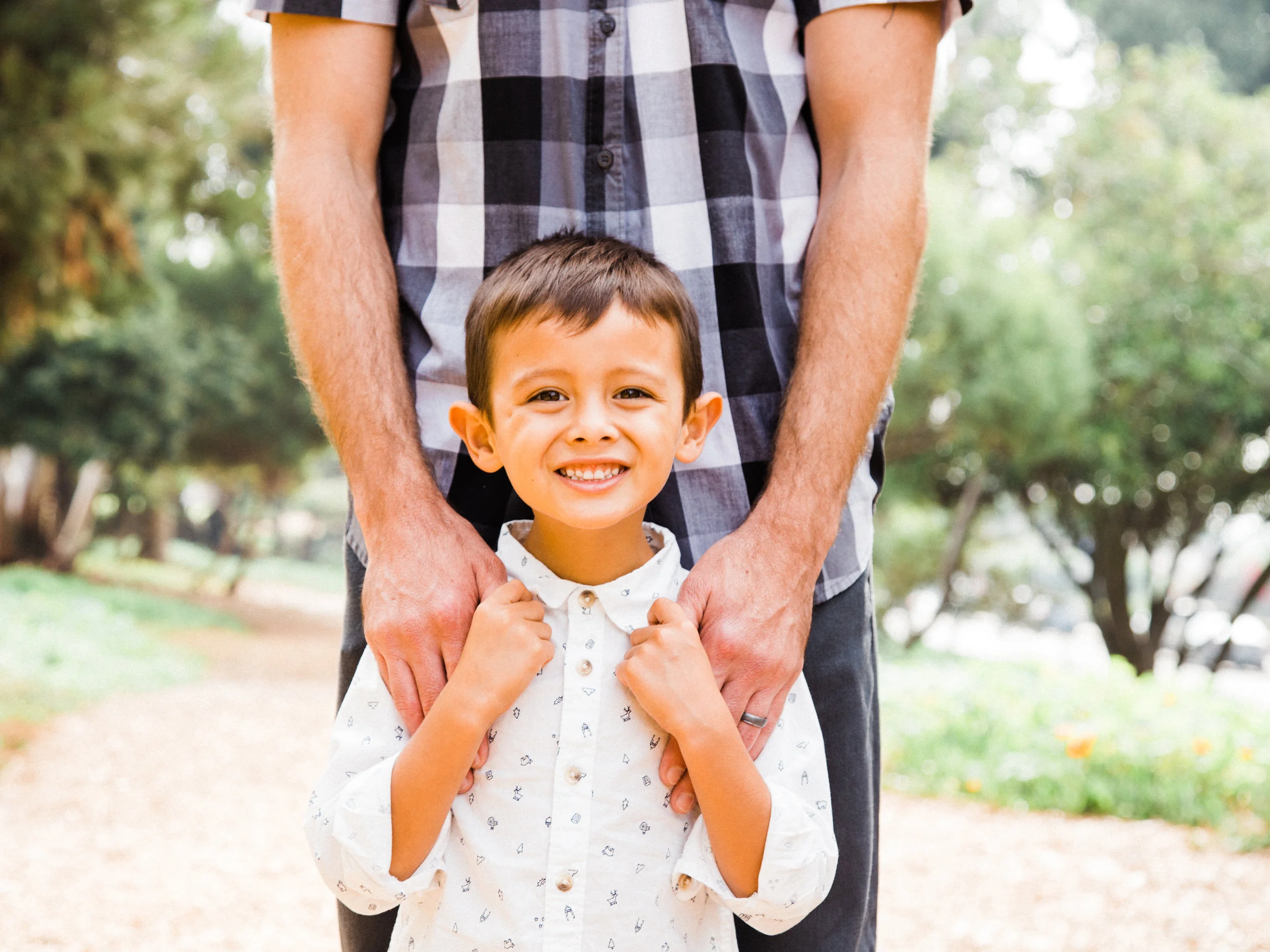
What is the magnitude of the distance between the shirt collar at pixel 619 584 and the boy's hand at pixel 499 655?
10 cm

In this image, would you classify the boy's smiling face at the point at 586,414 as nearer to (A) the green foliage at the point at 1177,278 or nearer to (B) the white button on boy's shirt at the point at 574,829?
(B) the white button on boy's shirt at the point at 574,829

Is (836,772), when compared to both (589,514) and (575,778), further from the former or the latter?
(589,514)

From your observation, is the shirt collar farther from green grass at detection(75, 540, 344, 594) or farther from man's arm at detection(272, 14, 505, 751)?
green grass at detection(75, 540, 344, 594)

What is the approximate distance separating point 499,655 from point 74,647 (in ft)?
32.9

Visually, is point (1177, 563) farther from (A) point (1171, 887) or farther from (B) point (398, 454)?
(B) point (398, 454)

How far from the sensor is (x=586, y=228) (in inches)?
64.6

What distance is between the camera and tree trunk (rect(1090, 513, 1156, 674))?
49.2ft

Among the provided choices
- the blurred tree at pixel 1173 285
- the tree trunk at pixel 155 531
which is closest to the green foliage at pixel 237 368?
the tree trunk at pixel 155 531

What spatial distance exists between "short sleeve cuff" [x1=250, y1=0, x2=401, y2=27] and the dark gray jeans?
75cm

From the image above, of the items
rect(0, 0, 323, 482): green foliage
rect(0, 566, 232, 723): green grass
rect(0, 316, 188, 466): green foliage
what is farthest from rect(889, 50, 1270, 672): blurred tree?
rect(0, 316, 188, 466): green foliage

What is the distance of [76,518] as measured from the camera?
18516mm

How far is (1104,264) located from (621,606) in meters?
12.8

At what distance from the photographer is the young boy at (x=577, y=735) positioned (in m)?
1.36

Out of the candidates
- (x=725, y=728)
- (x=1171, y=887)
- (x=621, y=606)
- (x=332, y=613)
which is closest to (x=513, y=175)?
(x=621, y=606)
